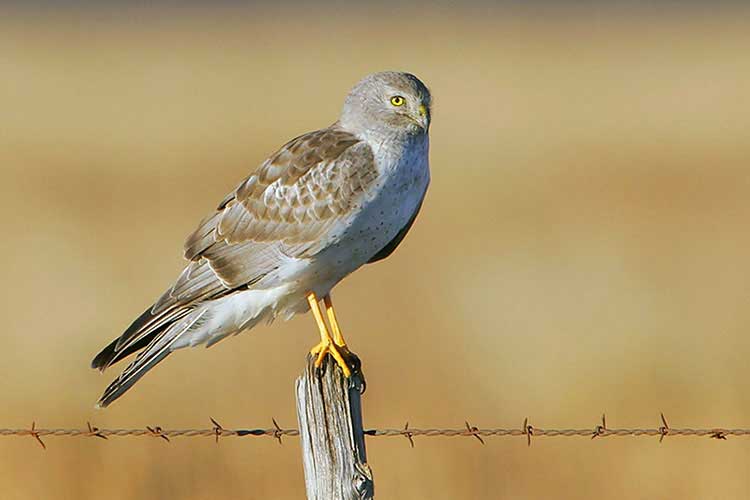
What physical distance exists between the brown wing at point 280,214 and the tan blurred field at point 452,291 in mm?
1731

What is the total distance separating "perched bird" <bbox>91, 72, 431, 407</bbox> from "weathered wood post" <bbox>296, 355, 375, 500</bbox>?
1.18m

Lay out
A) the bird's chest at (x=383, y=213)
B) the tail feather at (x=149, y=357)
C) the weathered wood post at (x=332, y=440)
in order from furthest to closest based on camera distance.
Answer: the bird's chest at (x=383, y=213) < the tail feather at (x=149, y=357) < the weathered wood post at (x=332, y=440)

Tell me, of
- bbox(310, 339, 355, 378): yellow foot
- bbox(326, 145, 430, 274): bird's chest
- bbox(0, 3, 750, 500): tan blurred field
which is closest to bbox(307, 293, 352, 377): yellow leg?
bbox(310, 339, 355, 378): yellow foot

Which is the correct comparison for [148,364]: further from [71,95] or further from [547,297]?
[71,95]

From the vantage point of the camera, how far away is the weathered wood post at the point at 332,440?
4.46m

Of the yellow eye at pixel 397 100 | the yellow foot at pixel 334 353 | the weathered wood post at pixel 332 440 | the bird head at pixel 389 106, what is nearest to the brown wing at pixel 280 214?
the bird head at pixel 389 106

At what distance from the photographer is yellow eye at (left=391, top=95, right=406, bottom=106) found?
6.15m

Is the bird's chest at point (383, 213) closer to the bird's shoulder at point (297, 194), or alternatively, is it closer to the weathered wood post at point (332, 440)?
the bird's shoulder at point (297, 194)

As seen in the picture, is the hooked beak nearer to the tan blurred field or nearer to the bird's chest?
the bird's chest

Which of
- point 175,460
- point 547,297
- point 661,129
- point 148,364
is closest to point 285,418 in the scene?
point 175,460

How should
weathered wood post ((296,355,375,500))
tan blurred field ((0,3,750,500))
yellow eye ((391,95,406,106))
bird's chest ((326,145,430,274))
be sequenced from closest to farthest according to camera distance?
weathered wood post ((296,355,375,500)) < bird's chest ((326,145,430,274)) < yellow eye ((391,95,406,106)) < tan blurred field ((0,3,750,500))

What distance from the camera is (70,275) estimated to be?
1159 centimetres

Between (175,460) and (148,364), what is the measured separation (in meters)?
1.87

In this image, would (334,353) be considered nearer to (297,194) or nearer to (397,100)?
(297,194)
